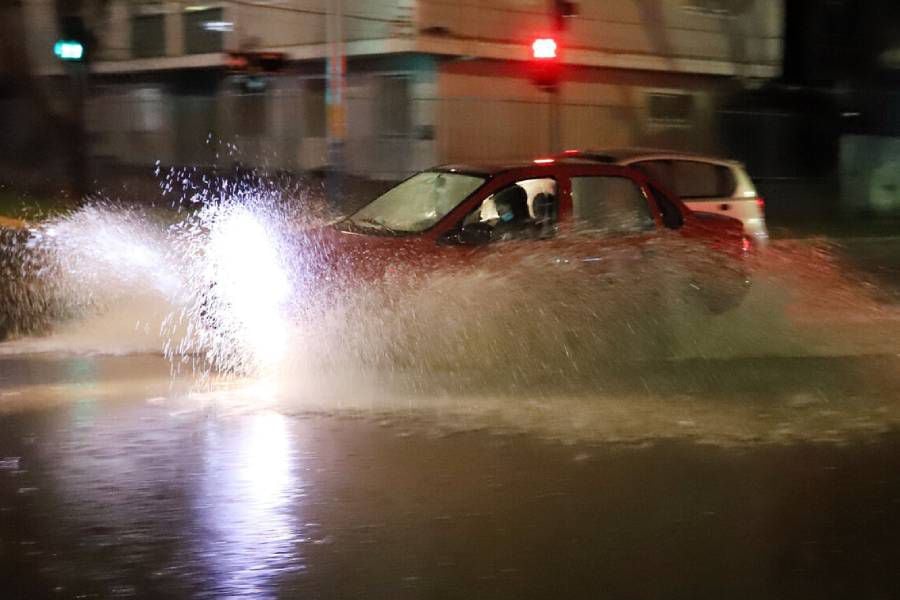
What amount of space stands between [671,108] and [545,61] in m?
11.8

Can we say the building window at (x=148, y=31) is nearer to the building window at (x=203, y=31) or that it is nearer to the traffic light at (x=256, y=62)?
the building window at (x=203, y=31)

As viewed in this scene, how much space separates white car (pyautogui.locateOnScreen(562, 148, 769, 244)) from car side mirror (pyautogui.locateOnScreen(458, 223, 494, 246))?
3.63m

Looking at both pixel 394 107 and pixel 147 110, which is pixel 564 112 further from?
pixel 147 110

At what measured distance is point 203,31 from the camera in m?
27.2

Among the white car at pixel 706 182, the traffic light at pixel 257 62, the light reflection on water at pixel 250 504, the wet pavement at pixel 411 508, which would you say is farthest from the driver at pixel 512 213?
the traffic light at pixel 257 62

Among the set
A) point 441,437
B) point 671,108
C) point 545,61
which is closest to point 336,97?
point 545,61

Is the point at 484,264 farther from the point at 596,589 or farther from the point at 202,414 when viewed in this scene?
the point at 596,589

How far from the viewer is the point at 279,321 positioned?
9.70m

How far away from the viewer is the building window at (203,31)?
26625 millimetres

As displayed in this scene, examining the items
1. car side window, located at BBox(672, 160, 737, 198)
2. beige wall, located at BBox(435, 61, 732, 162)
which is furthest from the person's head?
beige wall, located at BBox(435, 61, 732, 162)

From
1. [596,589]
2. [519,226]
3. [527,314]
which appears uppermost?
[519,226]

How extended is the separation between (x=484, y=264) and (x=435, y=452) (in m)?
2.59

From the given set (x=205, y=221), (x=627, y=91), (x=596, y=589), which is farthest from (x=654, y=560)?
(x=627, y=91)

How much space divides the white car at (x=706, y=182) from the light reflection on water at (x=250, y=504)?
6233 millimetres
